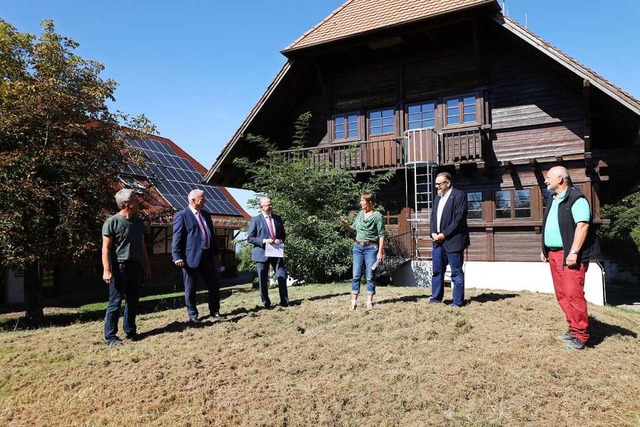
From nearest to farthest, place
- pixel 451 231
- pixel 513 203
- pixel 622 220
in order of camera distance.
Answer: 1. pixel 451 231
2. pixel 513 203
3. pixel 622 220

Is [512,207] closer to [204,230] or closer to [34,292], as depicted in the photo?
[204,230]

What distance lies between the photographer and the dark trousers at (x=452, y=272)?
6246 millimetres

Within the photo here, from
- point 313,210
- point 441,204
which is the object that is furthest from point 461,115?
point 441,204

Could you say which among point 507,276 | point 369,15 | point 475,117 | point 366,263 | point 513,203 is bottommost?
point 507,276

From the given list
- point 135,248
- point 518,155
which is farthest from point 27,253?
point 518,155

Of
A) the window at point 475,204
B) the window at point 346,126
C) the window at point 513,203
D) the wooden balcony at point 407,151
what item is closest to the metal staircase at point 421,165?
the wooden balcony at point 407,151

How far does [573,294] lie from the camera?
4.58 m

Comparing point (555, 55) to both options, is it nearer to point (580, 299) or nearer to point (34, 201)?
point (580, 299)

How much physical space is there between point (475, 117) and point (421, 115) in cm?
170

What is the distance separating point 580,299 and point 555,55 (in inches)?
339

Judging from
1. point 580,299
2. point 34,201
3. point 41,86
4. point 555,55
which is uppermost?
point 555,55

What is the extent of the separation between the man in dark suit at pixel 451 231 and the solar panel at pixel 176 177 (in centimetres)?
1435

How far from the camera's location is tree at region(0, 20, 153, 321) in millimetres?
8250

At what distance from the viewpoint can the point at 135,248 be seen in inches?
209
